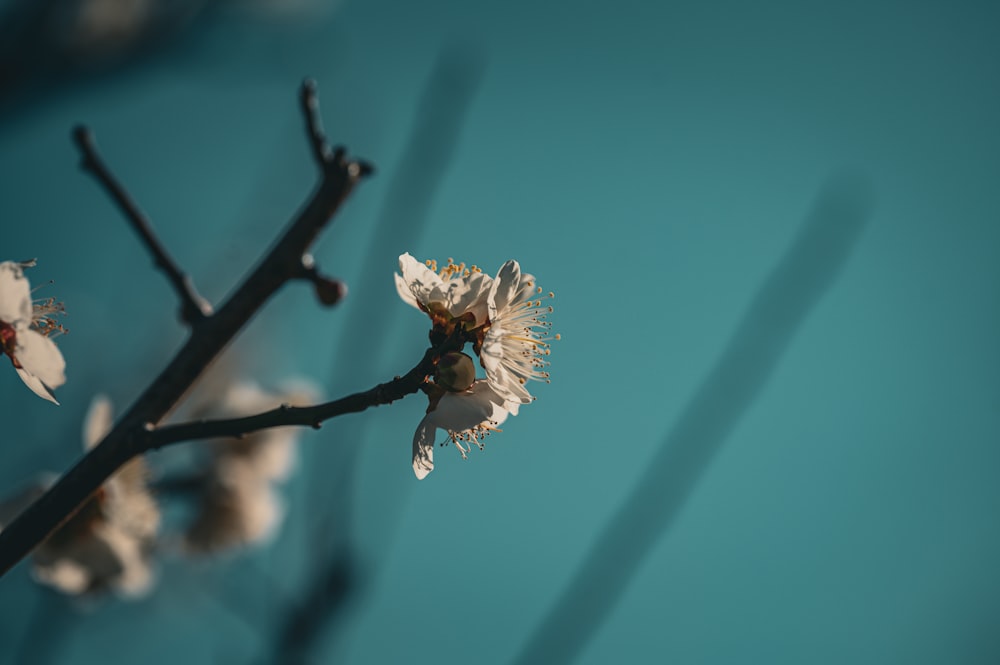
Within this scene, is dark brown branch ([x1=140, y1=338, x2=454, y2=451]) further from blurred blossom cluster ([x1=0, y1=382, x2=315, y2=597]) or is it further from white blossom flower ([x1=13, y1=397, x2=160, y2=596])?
white blossom flower ([x1=13, y1=397, x2=160, y2=596])

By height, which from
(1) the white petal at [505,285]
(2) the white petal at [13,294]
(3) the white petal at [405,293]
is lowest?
(2) the white petal at [13,294]

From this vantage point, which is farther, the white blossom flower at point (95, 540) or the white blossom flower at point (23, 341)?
the white blossom flower at point (95, 540)

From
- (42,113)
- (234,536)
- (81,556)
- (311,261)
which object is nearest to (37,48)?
(42,113)

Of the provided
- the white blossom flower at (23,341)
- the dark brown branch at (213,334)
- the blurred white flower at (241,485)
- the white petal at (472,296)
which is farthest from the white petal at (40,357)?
the blurred white flower at (241,485)

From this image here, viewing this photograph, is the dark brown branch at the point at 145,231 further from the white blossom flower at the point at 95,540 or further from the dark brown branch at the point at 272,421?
the white blossom flower at the point at 95,540

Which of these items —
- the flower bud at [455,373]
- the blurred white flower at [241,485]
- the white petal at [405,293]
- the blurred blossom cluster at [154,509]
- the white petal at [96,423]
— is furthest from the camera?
the blurred white flower at [241,485]

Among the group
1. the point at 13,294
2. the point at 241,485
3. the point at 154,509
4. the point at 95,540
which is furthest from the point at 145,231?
the point at 241,485

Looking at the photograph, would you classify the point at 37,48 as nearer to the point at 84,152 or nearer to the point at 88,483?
the point at 84,152

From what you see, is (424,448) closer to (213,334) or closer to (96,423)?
(213,334)

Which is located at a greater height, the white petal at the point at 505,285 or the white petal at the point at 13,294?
the white petal at the point at 505,285
